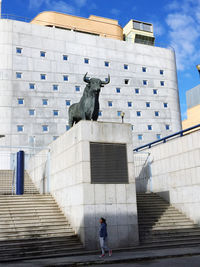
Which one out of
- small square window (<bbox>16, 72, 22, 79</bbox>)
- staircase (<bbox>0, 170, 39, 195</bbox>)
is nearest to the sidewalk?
staircase (<bbox>0, 170, 39, 195</bbox>)

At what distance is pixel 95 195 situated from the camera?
16.7 m

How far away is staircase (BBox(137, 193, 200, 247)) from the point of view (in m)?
17.3

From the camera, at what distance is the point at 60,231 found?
16969 mm

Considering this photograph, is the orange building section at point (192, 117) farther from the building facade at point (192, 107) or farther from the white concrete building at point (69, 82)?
the white concrete building at point (69, 82)

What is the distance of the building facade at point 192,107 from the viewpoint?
10861 centimetres

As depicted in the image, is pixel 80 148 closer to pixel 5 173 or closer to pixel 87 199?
pixel 87 199

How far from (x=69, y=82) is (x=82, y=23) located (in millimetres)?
16857

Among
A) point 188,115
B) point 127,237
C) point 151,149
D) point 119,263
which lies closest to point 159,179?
point 151,149

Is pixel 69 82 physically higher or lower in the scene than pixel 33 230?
higher

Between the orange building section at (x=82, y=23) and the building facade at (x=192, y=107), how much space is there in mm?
57111

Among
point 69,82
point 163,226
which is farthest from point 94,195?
point 69,82

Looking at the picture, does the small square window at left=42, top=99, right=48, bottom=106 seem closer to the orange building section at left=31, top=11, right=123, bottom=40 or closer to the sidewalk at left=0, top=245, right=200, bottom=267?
the orange building section at left=31, top=11, right=123, bottom=40

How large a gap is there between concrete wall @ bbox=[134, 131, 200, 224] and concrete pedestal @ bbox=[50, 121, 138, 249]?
4795 millimetres

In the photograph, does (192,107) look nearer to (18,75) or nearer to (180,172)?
(18,75)
